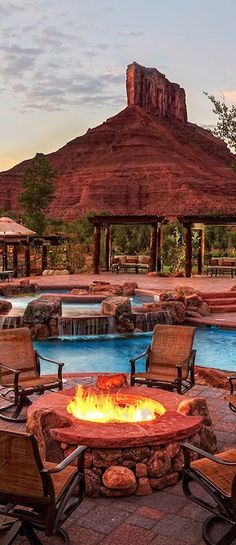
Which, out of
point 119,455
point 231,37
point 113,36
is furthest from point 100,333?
point 113,36

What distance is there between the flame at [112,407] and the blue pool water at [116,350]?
469 cm

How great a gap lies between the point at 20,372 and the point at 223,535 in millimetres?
2882

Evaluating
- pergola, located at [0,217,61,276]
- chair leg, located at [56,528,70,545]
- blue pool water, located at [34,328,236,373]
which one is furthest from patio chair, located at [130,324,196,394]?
pergola, located at [0,217,61,276]

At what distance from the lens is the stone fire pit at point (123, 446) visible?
14.3 feet

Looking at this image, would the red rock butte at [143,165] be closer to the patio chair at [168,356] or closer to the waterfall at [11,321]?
the waterfall at [11,321]

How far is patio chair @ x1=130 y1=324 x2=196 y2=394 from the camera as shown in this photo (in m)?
6.51

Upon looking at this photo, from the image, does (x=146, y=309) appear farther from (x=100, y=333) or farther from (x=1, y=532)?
(x=1, y=532)

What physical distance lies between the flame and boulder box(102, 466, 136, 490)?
2.09 ft

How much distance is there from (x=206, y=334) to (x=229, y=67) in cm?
A: 2252

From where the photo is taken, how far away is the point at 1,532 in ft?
12.3

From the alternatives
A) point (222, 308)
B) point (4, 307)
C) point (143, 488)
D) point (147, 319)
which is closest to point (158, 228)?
point (222, 308)

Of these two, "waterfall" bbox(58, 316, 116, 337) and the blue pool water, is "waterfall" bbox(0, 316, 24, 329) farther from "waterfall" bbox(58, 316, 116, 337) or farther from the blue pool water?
"waterfall" bbox(58, 316, 116, 337)

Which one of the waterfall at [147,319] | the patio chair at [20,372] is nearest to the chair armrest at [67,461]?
the patio chair at [20,372]

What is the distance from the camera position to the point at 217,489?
3.60 m
